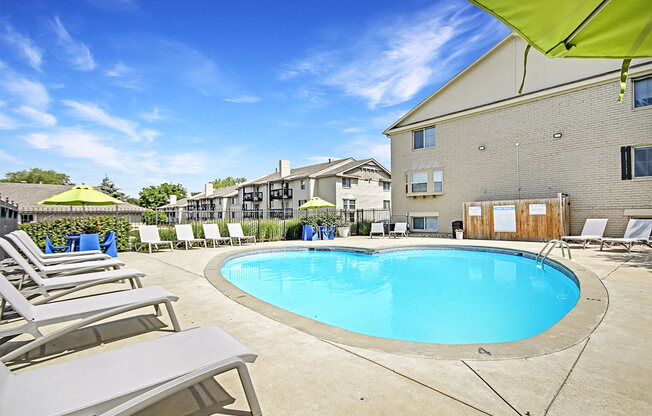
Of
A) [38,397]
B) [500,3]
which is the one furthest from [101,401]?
[500,3]

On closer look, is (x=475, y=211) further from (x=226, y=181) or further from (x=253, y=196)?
(x=226, y=181)

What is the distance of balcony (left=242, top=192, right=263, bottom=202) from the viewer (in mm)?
37406

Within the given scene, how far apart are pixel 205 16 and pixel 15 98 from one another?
850 cm

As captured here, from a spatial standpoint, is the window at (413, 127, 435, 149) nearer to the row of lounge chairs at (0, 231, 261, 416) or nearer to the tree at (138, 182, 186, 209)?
the row of lounge chairs at (0, 231, 261, 416)

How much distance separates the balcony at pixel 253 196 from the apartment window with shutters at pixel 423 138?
75.6 feet

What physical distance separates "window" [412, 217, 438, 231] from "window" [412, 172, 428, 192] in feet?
5.68

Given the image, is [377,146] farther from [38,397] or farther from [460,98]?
[38,397]

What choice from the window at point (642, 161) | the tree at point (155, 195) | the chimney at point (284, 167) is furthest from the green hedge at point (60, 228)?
the tree at point (155, 195)

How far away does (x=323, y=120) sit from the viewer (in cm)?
2708

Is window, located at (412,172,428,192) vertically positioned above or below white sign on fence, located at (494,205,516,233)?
above

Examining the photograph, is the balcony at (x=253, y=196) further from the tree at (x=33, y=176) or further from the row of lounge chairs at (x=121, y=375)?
the tree at (x=33, y=176)

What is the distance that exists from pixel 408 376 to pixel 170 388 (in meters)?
1.60

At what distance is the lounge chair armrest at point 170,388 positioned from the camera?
127 centimetres

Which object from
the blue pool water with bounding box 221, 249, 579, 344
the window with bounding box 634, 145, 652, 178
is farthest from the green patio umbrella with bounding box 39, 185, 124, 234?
the window with bounding box 634, 145, 652, 178
